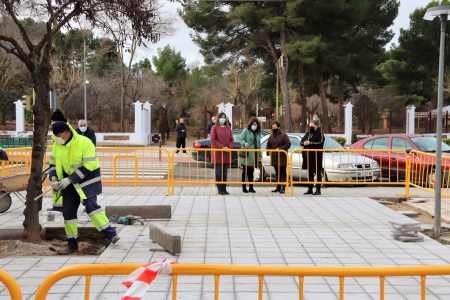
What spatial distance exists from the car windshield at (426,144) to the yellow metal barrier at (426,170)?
2075mm

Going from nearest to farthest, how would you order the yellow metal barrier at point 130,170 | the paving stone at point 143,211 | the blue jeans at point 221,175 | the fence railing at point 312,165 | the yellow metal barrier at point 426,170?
the paving stone at point 143,211
the yellow metal barrier at point 426,170
the fence railing at point 312,165
the blue jeans at point 221,175
the yellow metal barrier at point 130,170

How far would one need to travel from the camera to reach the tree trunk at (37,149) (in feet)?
23.0

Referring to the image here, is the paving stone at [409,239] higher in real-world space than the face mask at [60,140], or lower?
lower

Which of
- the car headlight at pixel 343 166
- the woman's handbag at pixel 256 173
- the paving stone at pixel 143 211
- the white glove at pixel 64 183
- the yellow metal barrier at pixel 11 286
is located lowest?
the paving stone at pixel 143 211

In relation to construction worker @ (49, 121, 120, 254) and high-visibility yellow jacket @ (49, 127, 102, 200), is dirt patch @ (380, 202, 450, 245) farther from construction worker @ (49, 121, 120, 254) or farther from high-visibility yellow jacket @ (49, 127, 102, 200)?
high-visibility yellow jacket @ (49, 127, 102, 200)

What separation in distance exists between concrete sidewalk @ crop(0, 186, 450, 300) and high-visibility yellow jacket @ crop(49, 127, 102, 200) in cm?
83

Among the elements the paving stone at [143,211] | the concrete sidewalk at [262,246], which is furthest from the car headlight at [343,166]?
the paving stone at [143,211]

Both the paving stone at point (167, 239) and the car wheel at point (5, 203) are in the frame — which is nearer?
the paving stone at point (167, 239)

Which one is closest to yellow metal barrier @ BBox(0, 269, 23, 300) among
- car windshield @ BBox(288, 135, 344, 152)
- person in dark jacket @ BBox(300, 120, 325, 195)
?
person in dark jacket @ BBox(300, 120, 325, 195)

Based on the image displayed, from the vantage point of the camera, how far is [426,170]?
11.9m

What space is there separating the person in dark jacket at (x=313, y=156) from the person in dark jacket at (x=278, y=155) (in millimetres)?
445


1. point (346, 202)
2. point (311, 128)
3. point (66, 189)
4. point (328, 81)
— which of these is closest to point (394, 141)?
point (311, 128)

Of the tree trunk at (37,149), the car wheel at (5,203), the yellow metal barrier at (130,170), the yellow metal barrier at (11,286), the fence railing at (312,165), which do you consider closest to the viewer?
the yellow metal barrier at (11,286)

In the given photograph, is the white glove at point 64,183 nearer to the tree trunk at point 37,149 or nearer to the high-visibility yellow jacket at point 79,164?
the high-visibility yellow jacket at point 79,164
